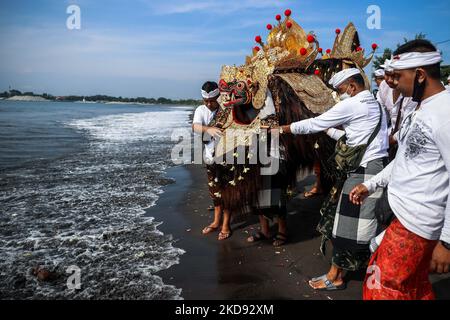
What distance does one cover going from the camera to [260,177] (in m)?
3.96

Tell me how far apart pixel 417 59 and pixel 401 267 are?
123 cm

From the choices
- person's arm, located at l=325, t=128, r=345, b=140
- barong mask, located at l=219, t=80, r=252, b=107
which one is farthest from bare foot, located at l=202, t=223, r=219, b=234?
person's arm, located at l=325, t=128, r=345, b=140

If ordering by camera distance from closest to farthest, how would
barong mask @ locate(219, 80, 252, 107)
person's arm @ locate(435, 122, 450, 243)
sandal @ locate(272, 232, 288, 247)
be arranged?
person's arm @ locate(435, 122, 450, 243)
barong mask @ locate(219, 80, 252, 107)
sandal @ locate(272, 232, 288, 247)

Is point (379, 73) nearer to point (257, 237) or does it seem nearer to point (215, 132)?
point (215, 132)

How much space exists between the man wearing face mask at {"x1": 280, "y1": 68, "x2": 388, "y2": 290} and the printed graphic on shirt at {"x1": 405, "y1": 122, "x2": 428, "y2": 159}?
99 centimetres

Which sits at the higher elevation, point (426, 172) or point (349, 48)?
point (349, 48)

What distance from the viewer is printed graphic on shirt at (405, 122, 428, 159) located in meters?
1.81

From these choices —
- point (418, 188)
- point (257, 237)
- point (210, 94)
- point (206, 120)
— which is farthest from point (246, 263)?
point (418, 188)

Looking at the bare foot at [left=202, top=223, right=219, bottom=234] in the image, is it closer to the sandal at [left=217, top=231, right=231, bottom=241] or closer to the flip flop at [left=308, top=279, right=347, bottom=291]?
the sandal at [left=217, top=231, right=231, bottom=241]

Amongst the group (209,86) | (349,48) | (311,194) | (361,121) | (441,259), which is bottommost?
(311,194)

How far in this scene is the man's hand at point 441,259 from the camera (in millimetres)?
1692

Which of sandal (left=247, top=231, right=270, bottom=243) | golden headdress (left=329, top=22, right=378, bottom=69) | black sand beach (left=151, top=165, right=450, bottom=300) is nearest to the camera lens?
black sand beach (left=151, top=165, right=450, bottom=300)

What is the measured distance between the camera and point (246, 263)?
372 cm

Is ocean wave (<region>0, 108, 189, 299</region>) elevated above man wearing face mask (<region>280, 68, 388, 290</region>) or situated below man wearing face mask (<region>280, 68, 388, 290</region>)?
below
